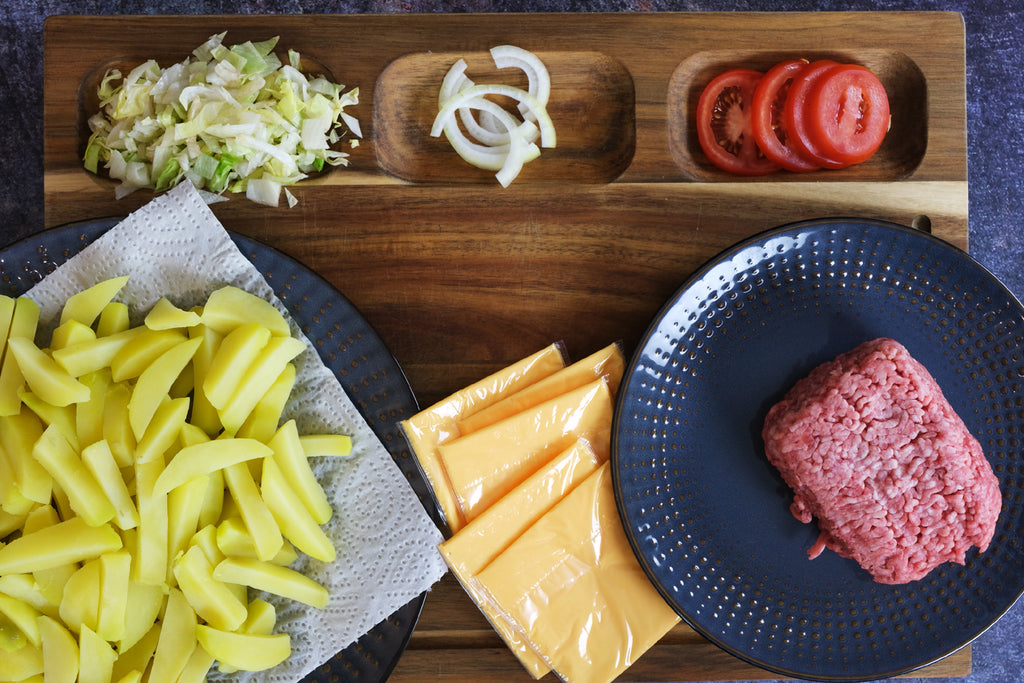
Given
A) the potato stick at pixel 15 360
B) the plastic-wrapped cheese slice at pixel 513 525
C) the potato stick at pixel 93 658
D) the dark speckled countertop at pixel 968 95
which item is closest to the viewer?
the potato stick at pixel 93 658

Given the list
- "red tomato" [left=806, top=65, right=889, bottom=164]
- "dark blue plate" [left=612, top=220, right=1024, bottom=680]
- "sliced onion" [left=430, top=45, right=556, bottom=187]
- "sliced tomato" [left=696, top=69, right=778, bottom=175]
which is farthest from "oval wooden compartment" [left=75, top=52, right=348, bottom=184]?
"red tomato" [left=806, top=65, right=889, bottom=164]

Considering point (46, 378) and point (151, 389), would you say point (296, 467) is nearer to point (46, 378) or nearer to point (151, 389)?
point (151, 389)

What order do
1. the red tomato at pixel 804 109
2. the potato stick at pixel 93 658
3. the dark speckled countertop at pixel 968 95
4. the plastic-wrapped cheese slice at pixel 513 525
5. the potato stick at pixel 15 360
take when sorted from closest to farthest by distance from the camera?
the potato stick at pixel 93 658
the potato stick at pixel 15 360
the plastic-wrapped cheese slice at pixel 513 525
the red tomato at pixel 804 109
the dark speckled countertop at pixel 968 95

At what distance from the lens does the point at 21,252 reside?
167 cm

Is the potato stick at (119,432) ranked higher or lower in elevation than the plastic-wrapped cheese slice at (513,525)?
higher

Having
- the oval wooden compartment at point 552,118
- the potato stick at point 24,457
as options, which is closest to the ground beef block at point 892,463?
the oval wooden compartment at point 552,118

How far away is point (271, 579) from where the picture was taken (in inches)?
60.2

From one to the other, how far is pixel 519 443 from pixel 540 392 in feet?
0.43

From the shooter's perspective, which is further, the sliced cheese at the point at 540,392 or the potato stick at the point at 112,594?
the sliced cheese at the point at 540,392

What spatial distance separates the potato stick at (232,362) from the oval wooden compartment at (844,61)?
3.61 ft

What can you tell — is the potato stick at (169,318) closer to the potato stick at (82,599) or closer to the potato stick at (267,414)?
the potato stick at (267,414)

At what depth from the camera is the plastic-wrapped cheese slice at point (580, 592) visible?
66.0 inches

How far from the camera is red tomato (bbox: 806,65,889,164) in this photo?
1.74 m

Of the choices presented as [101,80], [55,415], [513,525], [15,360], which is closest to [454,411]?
[513,525]
